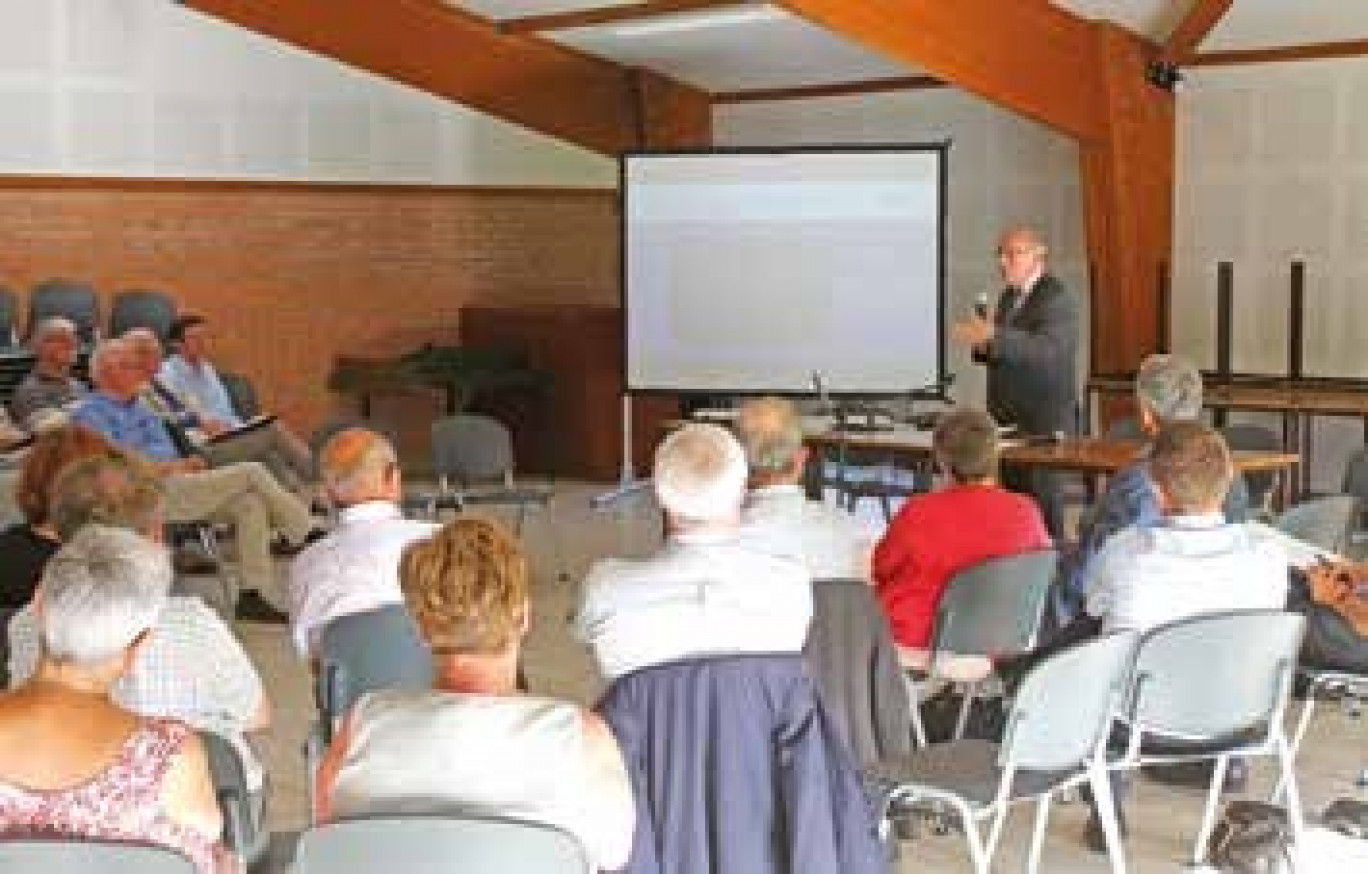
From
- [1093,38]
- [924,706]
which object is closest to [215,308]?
[1093,38]

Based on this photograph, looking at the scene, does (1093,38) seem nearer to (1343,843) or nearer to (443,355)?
(443,355)

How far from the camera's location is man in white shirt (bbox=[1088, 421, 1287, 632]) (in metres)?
4.71

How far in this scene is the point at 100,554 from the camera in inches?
119

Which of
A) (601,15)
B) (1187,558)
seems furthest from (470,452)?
(1187,558)

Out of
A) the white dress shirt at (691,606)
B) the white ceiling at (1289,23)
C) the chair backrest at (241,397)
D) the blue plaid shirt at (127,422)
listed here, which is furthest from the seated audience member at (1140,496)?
the chair backrest at (241,397)

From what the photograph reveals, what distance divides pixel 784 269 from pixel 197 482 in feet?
12.8

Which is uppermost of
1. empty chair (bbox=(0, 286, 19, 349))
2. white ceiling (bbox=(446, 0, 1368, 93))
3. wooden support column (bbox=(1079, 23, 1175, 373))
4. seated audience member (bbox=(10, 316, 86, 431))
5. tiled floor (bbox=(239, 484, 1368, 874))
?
white ceiling (bbox=(446, 0, 1368, 93))

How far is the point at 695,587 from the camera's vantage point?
370cm

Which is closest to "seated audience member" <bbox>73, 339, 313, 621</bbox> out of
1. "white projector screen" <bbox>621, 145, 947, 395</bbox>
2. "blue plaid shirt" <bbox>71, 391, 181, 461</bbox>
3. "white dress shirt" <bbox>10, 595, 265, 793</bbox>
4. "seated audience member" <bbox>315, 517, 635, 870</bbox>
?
"blue plaid shirt" <bbox>71, 391, 181, 461</bbox>

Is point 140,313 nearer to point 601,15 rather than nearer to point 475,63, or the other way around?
point 475,63

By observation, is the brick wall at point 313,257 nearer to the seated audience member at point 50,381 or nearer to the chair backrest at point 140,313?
the chair backrest at point 140,313

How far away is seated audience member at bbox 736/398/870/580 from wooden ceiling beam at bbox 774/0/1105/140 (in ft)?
19.4

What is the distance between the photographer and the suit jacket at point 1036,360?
8.06 meters

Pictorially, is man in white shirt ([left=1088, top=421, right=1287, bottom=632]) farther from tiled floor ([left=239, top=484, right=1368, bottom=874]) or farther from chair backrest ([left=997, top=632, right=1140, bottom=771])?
tiled floor ([left=239, top=484, right=1368, bottom=874])
